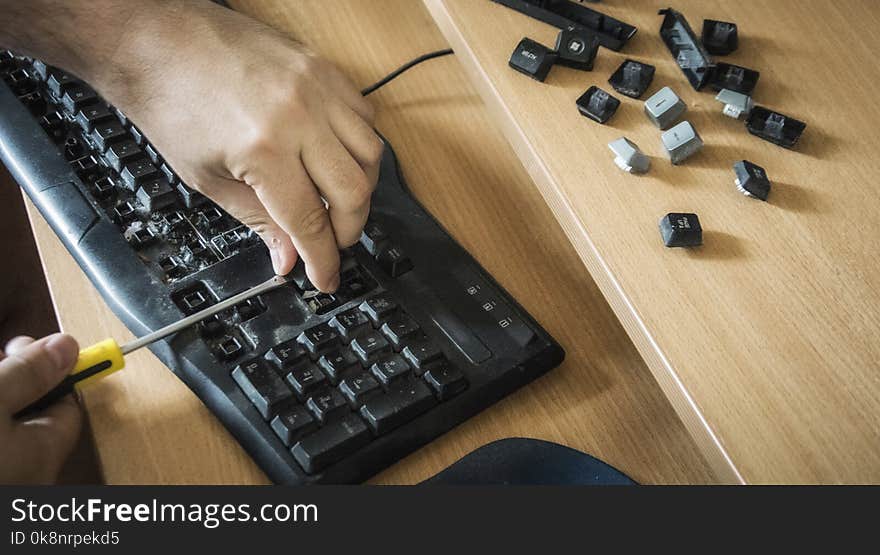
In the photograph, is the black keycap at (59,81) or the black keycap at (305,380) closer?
the black keycap at (305,380)

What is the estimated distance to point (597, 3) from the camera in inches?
31.1

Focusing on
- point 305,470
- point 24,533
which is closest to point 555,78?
point 305,470

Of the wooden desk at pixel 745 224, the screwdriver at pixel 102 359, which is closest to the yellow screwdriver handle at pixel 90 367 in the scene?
the screwdriver at pixel 102 359

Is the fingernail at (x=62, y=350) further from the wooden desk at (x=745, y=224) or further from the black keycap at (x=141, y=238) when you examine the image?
the wooden desk at (x=745, y=224)

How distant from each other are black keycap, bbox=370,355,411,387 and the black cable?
331 mm

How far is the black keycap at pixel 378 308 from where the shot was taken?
0.64m

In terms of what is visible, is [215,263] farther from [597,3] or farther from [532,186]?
[597,3]

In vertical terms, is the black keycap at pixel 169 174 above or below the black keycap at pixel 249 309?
above

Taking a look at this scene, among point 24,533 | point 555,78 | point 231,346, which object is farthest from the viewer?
point 555,78

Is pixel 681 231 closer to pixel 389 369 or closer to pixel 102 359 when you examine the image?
pixel 389 369

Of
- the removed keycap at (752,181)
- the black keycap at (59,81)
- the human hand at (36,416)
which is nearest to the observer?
the human hand at (36,416)

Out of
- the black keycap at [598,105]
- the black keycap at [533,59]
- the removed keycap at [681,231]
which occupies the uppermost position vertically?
the black keycap at [533,59]

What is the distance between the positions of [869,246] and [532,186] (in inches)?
11.4

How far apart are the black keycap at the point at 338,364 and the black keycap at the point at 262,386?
0.10 feet
